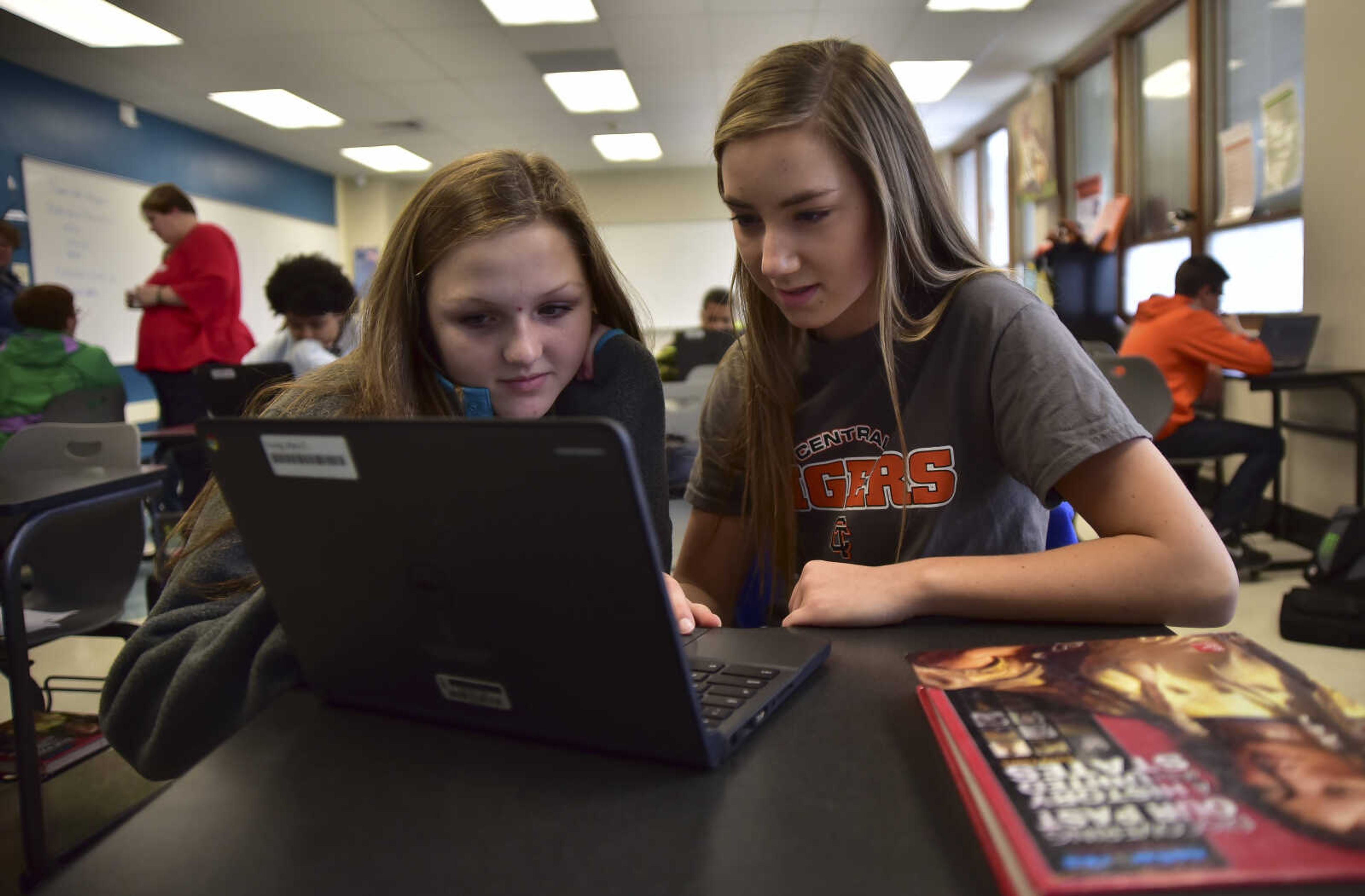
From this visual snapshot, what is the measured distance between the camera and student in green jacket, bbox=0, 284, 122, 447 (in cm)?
334

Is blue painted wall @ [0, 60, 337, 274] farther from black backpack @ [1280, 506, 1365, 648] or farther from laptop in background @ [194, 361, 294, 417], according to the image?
black backpack @ [1280, 506, 1365, 648]

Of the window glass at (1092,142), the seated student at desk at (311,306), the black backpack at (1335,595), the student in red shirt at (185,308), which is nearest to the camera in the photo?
the black backpack at (1335,595)

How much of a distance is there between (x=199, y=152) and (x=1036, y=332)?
22.7 ft

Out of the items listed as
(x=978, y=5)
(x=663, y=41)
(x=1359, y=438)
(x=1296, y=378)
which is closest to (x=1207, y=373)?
(x=1296, y=378)

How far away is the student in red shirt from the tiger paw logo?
3658 mm

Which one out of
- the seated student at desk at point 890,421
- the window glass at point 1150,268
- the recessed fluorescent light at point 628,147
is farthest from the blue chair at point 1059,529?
the recessed fluorescent light at point 628,147

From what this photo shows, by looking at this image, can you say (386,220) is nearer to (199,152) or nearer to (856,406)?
(199,152)

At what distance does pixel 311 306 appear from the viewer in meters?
3.17

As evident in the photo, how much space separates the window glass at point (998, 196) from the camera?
6855 mm

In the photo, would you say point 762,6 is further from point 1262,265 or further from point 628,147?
point 628,147

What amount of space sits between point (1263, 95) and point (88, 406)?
4.59 m

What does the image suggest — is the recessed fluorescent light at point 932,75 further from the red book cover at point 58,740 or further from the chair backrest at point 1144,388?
the red book cover at point 58,740

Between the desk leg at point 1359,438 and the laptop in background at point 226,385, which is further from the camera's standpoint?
the laptop in background at point 226,385

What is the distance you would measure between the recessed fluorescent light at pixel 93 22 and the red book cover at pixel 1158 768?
194 inches
